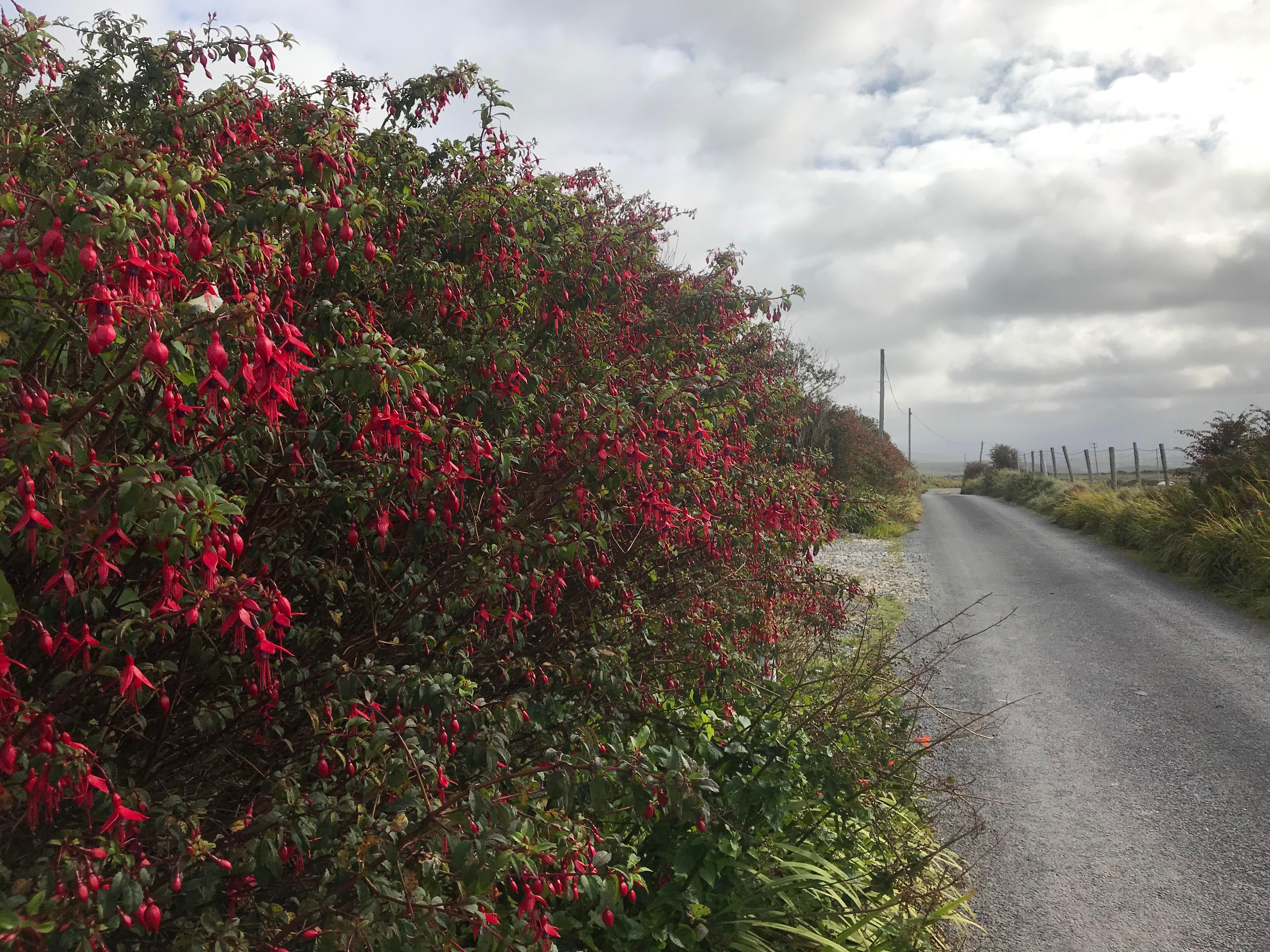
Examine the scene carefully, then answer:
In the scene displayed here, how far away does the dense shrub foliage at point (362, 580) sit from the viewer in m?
1.48

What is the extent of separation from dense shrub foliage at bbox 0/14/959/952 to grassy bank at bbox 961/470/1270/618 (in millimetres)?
8850

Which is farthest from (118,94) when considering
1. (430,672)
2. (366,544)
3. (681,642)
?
(681,642)

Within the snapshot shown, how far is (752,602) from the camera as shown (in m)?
4.51

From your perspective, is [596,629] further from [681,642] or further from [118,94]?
[118,94]

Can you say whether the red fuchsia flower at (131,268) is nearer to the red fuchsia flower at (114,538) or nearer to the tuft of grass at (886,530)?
the red fuchsia flower at (114,538)

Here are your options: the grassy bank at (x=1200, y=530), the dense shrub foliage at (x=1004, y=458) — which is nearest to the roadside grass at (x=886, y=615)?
the grassy bank at (x=1200, y=530)

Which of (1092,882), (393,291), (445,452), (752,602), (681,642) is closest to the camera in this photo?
(445,452)

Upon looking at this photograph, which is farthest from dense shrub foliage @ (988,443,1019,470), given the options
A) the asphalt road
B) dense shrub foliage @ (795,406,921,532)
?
the asphalt road

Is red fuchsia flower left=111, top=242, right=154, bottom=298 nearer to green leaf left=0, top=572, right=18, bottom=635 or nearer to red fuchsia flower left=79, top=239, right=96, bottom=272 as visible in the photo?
red fuchsia flower left=79, top=239, right=96, bottom=272

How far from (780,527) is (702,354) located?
1.14 metres

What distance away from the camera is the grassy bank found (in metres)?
10.4

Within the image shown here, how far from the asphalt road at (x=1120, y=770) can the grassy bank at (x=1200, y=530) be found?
0.58 meters

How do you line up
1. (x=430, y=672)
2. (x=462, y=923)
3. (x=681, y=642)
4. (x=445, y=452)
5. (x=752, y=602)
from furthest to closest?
(x=752, y=602) < (x=681, y=642) < (x=430, y=672) < (x=462, y=923) < (x=445, y=452)

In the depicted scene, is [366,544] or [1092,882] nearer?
[366,544]
